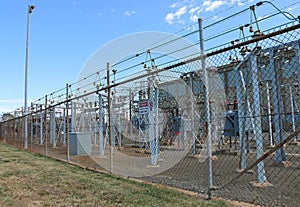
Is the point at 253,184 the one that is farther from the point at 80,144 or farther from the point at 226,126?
the point at 80,144

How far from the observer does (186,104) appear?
14.1m

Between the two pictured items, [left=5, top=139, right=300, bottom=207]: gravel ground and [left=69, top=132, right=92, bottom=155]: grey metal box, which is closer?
[left=5, top=139, right=300, bottom=207]: gravel ground

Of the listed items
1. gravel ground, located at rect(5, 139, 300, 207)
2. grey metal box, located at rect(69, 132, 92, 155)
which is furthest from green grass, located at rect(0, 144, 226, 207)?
grey metal box, located at rect(69, 132, 92, 155)

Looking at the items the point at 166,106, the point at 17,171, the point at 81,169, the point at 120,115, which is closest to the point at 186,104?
the point at 166,106

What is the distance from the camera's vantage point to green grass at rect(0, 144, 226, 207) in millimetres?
3920

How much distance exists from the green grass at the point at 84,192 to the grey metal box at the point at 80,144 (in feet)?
19.1

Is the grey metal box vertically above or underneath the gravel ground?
above

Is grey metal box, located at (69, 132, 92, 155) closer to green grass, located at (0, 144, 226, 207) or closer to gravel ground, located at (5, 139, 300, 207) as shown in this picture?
green grass, located at (0, 144, 226, 207)

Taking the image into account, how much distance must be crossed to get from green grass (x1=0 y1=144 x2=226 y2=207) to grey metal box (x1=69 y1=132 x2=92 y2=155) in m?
5.82

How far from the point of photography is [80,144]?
39.7ft

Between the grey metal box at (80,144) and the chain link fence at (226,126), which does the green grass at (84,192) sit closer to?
the chain link fence at (226,126)

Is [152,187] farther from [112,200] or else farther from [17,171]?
[17,171]

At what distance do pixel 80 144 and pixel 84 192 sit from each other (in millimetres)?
7827

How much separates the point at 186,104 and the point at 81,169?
817 cm
